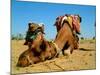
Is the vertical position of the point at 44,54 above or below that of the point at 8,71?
above

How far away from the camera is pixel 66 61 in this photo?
2490 millimetres

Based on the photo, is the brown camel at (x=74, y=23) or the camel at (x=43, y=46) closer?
the camel at (x=43, y=46)

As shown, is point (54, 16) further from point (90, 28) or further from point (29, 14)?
point (90, 28)

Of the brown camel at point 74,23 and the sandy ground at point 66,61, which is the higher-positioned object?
the brown camel at point 74,23

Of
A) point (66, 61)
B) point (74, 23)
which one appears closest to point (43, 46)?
point (66, 61)

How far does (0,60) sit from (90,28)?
1.07m

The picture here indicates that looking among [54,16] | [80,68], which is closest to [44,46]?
[54,16]

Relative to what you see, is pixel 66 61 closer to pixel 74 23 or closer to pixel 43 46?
pixel 43 46

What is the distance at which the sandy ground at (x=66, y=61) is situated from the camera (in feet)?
7.53

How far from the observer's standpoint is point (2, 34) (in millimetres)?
2250

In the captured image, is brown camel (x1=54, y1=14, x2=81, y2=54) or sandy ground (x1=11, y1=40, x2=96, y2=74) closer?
sandy ground (x1=11, y1=40, x2=96, y2=74)

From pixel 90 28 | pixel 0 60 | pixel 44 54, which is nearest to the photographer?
pixel 0 60

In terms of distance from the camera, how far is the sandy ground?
7.53 ft

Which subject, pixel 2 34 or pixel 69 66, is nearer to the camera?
pixel 2 34
